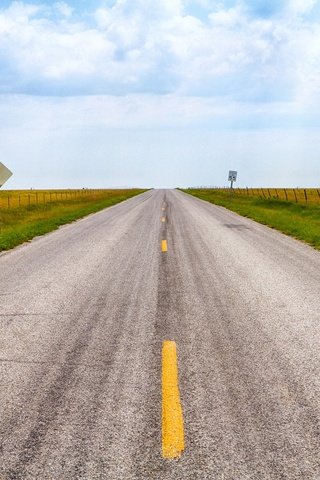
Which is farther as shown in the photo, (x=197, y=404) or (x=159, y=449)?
(x=197, y=404)

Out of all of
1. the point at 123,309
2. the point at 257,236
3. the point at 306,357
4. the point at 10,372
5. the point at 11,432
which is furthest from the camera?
the point at 257,236

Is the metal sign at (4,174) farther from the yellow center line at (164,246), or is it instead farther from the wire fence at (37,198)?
the wire fence at (37,198)

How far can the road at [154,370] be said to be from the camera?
271 cm

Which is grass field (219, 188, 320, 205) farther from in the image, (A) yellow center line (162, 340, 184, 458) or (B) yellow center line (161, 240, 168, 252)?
(A) yellow center line (162, 340, 184, 458)

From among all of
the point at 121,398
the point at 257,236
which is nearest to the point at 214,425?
the point at 121,398

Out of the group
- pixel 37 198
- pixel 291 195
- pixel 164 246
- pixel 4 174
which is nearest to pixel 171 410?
pixel 164 246

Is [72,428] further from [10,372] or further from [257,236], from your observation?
[257,236]

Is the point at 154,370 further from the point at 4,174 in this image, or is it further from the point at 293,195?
the point at 293,195

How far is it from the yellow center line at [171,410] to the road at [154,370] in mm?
49

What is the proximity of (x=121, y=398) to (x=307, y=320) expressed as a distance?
302 centimetres

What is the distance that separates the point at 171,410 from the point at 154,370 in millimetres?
729

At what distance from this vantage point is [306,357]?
432cm

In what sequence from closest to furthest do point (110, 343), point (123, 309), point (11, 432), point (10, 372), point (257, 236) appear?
point (11, 432) < point (10, 372) < point (110, 343) < point (123, 309) < point (257, 236)

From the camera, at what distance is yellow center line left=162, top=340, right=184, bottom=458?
2.80 m
